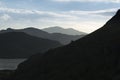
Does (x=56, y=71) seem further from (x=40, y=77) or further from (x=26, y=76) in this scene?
(x=26, y=76)

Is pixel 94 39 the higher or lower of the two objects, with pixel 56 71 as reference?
higher

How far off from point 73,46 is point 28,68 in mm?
16551

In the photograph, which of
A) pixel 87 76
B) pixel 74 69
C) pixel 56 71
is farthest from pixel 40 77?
pixel 87 76

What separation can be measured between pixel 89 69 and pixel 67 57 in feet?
54.3

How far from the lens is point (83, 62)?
87188 mm

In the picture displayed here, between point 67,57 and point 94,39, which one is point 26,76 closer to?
point 67,57

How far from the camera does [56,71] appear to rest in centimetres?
9050

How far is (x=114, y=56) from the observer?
81438mm

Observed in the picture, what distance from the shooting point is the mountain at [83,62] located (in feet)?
257

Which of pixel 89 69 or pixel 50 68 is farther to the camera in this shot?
pixel 50 68

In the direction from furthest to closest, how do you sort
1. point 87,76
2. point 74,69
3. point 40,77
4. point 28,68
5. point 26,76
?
point 28,68
point 26,76
point 40,77
point 74,69
point 87,76

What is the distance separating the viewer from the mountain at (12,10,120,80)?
7831 centimetres

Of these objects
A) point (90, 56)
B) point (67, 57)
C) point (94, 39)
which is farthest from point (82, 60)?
point (94, 39)

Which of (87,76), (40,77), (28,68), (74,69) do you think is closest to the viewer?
(87,76)
